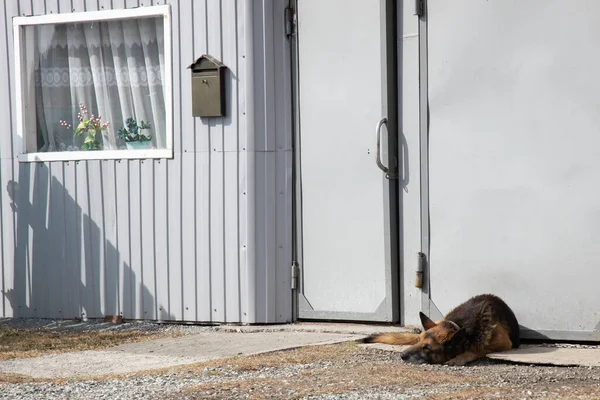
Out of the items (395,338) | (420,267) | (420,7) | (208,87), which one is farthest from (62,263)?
(420,7)

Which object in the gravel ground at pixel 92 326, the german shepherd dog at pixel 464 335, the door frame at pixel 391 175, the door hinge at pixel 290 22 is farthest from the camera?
the gravel ground at pixel 92 326

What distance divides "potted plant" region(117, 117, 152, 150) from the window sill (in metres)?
0.08

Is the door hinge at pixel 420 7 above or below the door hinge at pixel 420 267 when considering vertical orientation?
above

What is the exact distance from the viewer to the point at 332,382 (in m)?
5.94

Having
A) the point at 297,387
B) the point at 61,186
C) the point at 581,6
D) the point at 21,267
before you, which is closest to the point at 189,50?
the point at 61,186

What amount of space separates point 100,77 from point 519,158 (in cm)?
386

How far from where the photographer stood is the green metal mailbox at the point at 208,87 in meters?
8.47

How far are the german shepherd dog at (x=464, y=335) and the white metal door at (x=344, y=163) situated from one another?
84 centimetres

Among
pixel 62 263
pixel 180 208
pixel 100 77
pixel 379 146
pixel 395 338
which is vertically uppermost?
pixel 100 77

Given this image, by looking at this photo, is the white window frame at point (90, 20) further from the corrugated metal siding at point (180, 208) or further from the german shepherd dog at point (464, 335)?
the german shepherd dog at point (464, 335)

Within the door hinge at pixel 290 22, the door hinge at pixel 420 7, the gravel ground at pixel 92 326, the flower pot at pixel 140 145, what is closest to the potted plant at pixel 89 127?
the flower pot at pixel 140 145

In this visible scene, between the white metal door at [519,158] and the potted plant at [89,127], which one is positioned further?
the potted plant at [89,127]

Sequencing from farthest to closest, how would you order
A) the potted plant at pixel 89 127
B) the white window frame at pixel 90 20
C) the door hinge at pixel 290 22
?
the potted plant at pixel 89 127 → the white window frame at pixel 90 20 → the door hinge at pixel 290 22

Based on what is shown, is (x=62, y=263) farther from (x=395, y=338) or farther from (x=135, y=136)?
(x=395, y=338)
